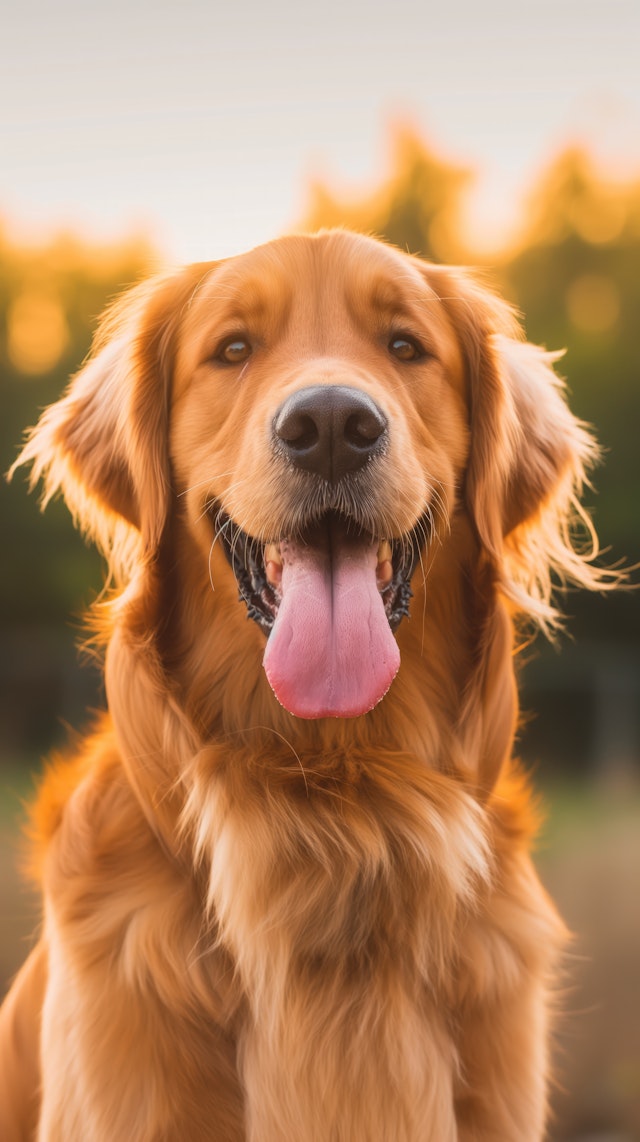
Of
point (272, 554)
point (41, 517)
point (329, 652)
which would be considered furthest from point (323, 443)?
point (41, 517)

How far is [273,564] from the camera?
9.14ft

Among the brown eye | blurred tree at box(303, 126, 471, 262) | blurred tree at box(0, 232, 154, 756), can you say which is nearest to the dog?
the brown eye

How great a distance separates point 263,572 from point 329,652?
31 centimetres

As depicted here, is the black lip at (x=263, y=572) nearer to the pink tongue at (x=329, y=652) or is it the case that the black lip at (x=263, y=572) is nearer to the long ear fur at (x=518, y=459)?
the pink tongue at (x=329, y=652)

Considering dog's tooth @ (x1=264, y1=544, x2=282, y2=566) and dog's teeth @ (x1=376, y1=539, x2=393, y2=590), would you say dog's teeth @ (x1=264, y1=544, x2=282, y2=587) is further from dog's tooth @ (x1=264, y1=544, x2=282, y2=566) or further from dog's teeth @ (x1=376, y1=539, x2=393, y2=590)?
dog's teeth @ (x1=376, y1=539, x2=393, y2=590)

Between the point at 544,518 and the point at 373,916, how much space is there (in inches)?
47.9

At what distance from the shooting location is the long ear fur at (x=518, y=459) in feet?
10.0

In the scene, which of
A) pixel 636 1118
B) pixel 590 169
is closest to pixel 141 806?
pixel 636 1118

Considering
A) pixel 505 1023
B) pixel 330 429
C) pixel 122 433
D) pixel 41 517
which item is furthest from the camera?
pixel 41 517

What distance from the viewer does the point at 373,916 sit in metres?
2.69

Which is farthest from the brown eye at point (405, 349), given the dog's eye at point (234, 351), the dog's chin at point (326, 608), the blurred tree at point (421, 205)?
the blurred tree at point (421, 205)

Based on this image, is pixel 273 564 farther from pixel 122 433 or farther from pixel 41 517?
pixel 41 517

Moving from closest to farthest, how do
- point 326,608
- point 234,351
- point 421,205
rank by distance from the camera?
point 326,608 < point 234,351 < point 421,205

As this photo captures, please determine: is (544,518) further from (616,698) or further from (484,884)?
(616,698)
